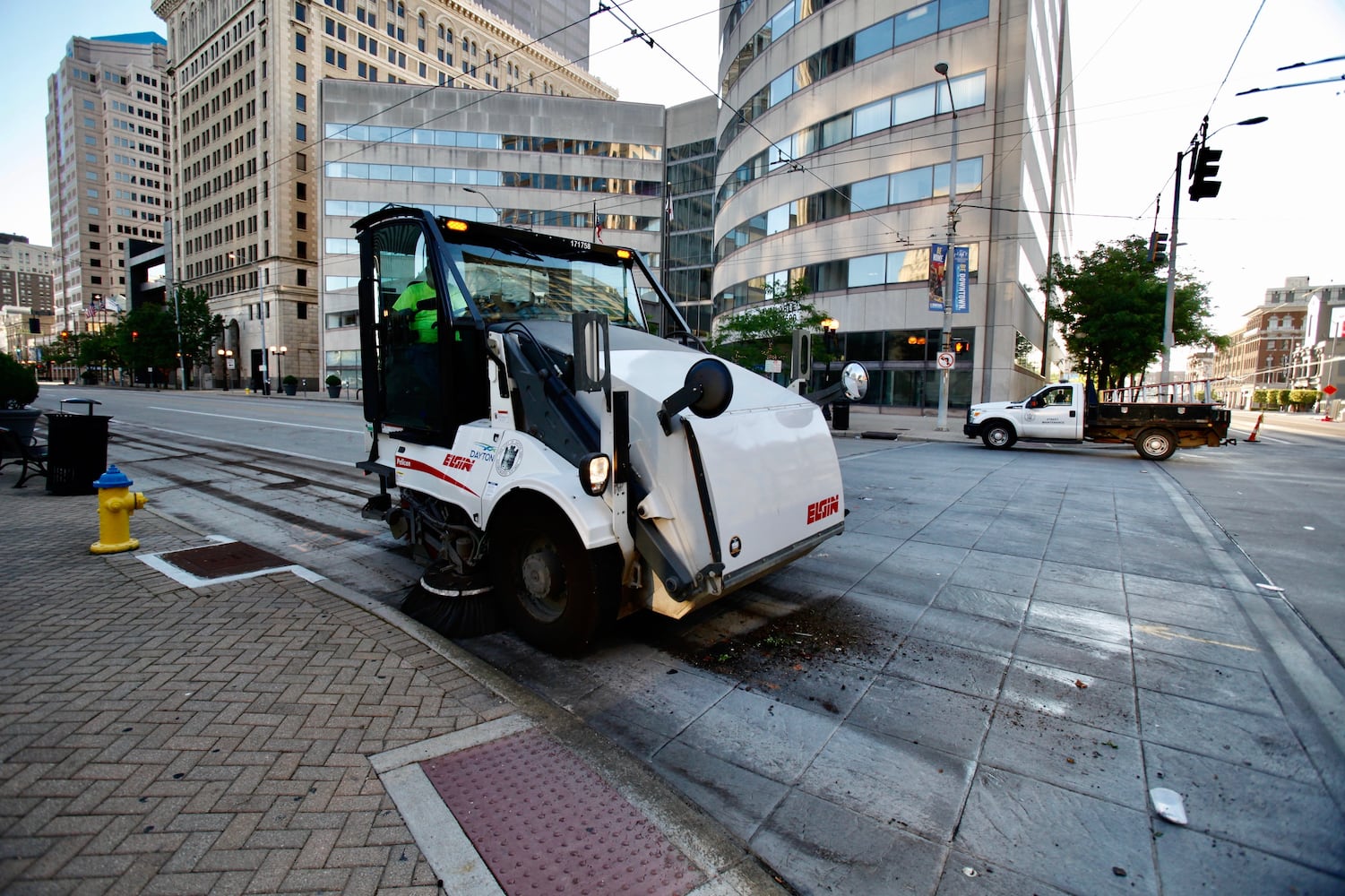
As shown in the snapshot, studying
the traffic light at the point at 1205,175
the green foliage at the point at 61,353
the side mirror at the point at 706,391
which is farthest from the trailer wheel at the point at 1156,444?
the green foliage at the point at 61,353

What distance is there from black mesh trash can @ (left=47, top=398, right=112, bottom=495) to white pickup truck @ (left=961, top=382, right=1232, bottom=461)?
1978cm

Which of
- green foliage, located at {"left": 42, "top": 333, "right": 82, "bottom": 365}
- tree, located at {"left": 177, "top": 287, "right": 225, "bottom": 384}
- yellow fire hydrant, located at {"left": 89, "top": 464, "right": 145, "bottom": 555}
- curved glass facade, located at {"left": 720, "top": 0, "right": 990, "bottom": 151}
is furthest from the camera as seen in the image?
green foliage, located at {"left": 42, "top": 333, "right": 82, "bottom": 365}

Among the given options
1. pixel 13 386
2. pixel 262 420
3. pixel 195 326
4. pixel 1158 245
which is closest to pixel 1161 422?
pixel 1158 245

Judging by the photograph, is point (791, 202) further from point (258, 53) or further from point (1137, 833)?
point (258, 53)

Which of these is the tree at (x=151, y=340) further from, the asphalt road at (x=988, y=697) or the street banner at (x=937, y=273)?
the asphalt road at (x=988, y=697)

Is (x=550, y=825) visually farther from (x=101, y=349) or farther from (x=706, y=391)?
(x=101, y=349)

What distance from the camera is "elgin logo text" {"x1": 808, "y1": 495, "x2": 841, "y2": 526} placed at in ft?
14.4

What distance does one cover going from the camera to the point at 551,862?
224 centimetres

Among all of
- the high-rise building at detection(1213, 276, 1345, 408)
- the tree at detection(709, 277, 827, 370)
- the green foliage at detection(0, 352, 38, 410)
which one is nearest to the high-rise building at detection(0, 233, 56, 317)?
the tree at detection(709, 277, 827, 370)

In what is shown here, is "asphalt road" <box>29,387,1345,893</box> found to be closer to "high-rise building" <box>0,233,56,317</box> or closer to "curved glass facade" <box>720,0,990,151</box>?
"curved glass facade" <box>720,0,990,151</box>

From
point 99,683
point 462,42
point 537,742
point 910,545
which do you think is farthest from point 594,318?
point 462,42

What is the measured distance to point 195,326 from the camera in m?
66.2

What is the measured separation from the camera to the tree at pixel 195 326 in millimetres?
65375

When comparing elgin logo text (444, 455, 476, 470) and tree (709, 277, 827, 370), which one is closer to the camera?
elgin logo text (444, 455, 476, 470)
